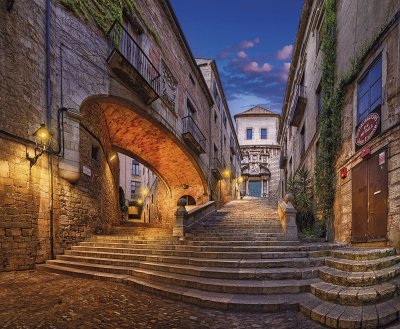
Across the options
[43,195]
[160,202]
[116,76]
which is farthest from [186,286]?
[160,202]

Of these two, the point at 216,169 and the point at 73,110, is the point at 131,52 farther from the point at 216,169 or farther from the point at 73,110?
the point at 216,169

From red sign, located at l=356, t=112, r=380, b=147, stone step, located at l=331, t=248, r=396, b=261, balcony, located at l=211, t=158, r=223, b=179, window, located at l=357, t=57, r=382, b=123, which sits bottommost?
stone step, located at l=331, t=248, r=396, b=261

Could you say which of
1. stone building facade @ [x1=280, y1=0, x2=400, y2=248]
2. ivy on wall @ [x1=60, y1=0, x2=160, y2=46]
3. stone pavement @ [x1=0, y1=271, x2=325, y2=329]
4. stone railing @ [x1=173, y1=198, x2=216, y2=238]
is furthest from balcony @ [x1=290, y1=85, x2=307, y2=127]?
stone pavement @ [x1=0, y1=271, x2=325, y2=329]

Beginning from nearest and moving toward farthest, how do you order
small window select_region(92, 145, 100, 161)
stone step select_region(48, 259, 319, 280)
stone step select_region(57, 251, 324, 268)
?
stone step select_region(48, 259, 319, 280) → stone step select_region(57, 251, 324, 268) → small window select_region(92, 145, 100, 161)

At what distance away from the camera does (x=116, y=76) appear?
9828mm

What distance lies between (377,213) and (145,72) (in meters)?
9.50

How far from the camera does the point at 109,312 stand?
380cm

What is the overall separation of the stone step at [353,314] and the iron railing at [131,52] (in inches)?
353

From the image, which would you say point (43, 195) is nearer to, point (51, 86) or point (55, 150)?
point (55, 150)

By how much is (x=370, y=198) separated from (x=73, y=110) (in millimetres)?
8385

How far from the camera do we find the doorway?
6102mm

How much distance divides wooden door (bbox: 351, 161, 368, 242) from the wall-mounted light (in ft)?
26.4

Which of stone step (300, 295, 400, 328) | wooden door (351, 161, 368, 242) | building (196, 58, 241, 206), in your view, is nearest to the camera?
stone step (300, 295, 400, 328)

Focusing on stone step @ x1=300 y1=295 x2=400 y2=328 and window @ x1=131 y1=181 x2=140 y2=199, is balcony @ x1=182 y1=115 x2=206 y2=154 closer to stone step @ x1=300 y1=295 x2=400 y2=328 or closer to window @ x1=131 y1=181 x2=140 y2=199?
stone step @ x1=300 y1=295 x2=400 y2=328
